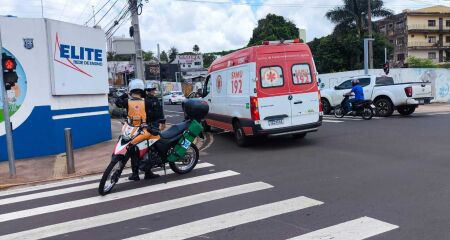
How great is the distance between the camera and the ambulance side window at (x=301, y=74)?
11.0 metres

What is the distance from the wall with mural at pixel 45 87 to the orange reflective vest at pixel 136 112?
17.2 feet

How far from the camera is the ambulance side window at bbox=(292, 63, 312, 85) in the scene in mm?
10961

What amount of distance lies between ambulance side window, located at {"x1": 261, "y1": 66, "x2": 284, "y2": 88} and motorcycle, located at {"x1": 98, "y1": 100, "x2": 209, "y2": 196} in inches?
109

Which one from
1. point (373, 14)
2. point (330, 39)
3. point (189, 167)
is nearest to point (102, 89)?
point (189, 167)

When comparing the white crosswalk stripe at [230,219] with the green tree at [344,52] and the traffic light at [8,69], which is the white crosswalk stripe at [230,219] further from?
the green tree at [344,52]

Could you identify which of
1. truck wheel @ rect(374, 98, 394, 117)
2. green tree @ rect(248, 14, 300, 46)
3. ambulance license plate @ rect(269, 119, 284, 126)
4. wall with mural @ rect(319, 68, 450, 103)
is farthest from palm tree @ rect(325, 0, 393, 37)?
ambulance license plate @ rect(269, 119, 284, 126)

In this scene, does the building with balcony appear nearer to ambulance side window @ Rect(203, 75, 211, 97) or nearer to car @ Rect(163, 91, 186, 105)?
car @ Rect(163, 91, 186, 105)

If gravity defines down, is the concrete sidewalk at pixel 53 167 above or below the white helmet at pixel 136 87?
below

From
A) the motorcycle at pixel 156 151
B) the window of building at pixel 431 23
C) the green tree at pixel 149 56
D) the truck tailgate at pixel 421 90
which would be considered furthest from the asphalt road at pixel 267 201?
the green tree at pixel 149 56

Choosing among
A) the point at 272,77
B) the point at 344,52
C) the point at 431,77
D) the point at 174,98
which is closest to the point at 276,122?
the point at 272,77

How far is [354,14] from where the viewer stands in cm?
4256

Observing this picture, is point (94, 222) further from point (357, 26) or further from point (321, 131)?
point (357, 26)

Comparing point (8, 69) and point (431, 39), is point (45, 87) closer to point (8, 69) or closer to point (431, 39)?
point (8, 69)

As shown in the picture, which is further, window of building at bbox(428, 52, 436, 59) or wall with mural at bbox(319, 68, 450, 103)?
window of building at bbox(428, 52, 436, 59)
